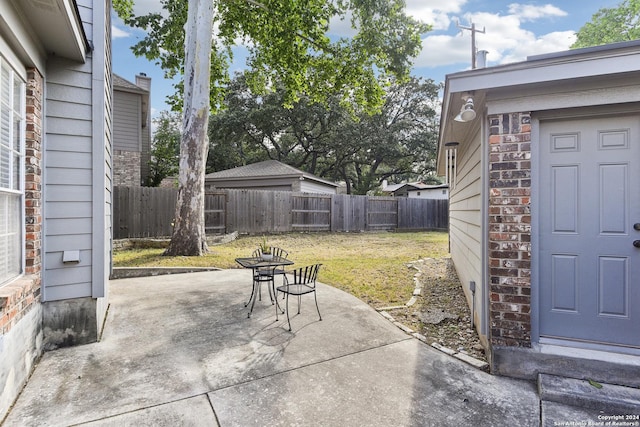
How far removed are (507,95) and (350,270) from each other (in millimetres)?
4725

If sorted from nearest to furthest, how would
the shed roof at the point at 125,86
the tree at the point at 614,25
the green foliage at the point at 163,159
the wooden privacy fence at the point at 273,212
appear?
the wooden privacy fence at the point at 273,212 < the shed roof at the point at 125,86 < the green foliage at the point at 163,159 < the tree at the point at 614,25

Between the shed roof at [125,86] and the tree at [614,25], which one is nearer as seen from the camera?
the shed roof at [125,86]

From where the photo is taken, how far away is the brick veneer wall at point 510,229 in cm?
268

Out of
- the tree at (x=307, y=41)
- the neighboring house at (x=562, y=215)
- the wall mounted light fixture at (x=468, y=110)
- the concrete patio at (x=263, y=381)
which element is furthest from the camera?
the tree at (x=307, y=41)

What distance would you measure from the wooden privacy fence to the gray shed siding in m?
4.03

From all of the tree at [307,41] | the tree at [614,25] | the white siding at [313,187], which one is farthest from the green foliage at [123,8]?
the tree at [614,25]

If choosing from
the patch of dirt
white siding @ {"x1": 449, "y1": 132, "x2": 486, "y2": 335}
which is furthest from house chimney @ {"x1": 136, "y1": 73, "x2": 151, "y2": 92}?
the patch of dirt

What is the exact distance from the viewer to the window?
2.28 m

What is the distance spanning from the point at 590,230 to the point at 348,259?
19.5 feet

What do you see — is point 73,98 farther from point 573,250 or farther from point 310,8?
point 310,8

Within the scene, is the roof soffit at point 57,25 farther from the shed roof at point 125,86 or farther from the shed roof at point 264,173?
the shed roof at point 264,173

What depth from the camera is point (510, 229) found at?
107 inches

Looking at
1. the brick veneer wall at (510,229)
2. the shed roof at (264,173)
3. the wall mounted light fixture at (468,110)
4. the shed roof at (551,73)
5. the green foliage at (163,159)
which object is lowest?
the brick veneer wall at (510,229)

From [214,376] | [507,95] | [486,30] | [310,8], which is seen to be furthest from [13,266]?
[486,30]
